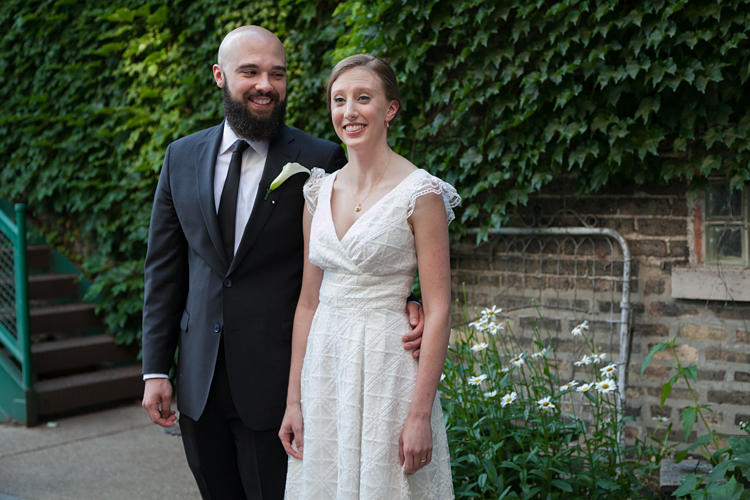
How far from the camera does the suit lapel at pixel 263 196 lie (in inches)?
82.1

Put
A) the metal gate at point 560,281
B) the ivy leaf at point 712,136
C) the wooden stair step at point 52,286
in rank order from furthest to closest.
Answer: the wooden stair step at point 52,286 → the metal gate at point 560,281 → the ivy leaf at point 712,136

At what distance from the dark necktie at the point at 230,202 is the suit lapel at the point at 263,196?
66 mm

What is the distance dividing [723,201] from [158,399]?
312 cm

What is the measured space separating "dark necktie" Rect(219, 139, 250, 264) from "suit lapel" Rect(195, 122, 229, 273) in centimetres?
3

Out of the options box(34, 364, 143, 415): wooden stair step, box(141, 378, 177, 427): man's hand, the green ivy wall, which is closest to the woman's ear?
box(141, 378, 177, 427): man's hand

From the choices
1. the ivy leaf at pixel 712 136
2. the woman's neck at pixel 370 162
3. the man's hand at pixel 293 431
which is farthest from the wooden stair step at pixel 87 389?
the ivy leaf at pixel 712 136

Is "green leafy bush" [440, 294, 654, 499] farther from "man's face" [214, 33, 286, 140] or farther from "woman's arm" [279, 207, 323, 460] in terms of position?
"man's face" [214, 33, 286, 140]

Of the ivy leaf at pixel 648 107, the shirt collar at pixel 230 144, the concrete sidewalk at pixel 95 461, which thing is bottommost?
the concrete sidewalk at pixel 95 461

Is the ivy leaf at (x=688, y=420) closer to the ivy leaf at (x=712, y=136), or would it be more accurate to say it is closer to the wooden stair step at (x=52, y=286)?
the ivy leaf at (x=712, y=136)

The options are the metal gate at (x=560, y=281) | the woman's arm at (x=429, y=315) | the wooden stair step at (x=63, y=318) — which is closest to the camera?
the woman's arm at (x=429, y=315)

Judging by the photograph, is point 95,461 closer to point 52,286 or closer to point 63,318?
point 63,318

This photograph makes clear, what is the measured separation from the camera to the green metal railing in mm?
4895

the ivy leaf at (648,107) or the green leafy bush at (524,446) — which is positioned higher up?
the ivy leaf at (648,107)

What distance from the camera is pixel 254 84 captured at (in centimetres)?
215
